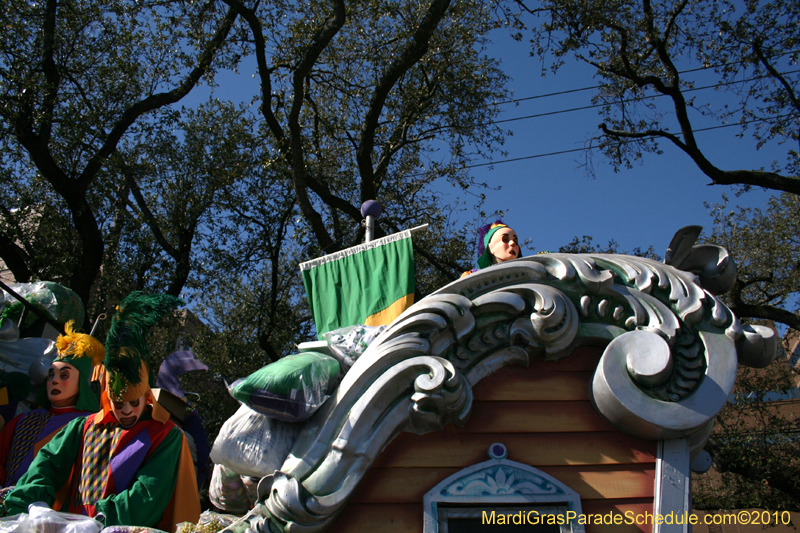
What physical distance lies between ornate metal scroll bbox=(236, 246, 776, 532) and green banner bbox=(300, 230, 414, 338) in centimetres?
112

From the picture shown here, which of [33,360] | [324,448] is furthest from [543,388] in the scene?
[33,360]

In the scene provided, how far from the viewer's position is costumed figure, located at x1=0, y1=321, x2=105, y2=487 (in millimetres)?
4445

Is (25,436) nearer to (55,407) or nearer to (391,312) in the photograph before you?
(55,407)

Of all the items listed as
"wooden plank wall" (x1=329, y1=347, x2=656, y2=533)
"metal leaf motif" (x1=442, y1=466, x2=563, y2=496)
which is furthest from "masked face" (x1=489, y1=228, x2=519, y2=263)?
"metal leaf motif" (x1=442, y1=466, x2=563, y2=496)

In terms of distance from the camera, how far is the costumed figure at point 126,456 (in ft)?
12.1

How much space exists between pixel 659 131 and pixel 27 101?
8.63 m

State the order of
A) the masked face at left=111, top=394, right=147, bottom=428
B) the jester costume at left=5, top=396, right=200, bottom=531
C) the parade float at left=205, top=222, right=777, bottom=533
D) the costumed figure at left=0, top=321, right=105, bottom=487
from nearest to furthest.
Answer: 1. the parade float at left=205, top=222, right=777, bottom=533
2. the jester costume at left=5, top=396, right=200, bottom=531
3. the masked face at left=111, top=394, right=147, bottom=428
4. the costumed figure at left=0, top=321, right=105, bottom=487

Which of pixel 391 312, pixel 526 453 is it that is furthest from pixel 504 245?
pixel 526 453

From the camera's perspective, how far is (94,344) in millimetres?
4340

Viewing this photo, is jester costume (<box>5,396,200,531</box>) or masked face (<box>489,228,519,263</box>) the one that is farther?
masked face (<box>489,228,519,263</box>)

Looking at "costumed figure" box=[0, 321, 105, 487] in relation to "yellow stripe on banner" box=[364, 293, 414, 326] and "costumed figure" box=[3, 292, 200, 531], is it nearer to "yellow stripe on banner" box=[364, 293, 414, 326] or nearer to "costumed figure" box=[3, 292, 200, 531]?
"costumed figure" box=[3, 292, 200, 531]

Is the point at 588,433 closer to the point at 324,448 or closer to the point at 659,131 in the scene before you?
the point at 324,448

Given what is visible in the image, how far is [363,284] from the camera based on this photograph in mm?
5051

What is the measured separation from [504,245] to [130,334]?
244cm
